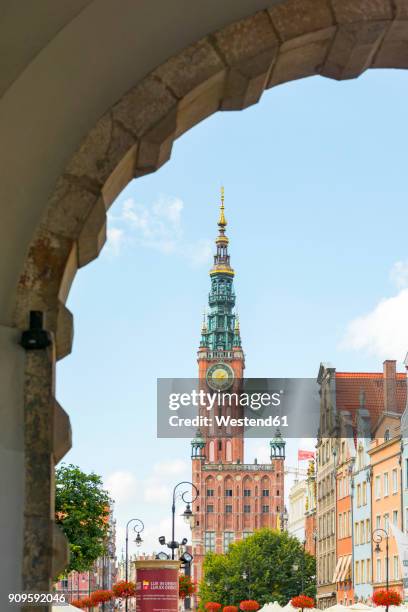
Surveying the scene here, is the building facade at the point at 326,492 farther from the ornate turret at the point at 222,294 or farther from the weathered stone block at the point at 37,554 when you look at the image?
the ornate turret at the point at 222,294

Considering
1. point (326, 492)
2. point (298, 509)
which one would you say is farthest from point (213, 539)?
point (326, 492)

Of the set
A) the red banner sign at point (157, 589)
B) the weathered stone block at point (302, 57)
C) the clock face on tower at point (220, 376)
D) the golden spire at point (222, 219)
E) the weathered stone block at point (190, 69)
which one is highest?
the golden spire at point (222, 219)

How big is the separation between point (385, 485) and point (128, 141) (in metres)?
49.0

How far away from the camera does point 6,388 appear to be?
5.27 m

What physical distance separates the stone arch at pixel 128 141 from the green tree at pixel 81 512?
38376mm

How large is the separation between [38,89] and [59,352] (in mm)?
1224

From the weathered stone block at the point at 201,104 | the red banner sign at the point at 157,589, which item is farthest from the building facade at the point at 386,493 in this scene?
the weathered stone block at the point at 201,104

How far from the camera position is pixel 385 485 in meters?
52.8

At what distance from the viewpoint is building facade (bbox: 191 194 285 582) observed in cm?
14800

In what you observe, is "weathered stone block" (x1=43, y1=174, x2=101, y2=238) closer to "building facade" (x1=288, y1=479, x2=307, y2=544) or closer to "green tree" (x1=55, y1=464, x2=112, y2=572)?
"green tree" (x1=55, y1=464, x2=112, y2=572)

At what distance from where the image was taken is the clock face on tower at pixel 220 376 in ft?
527

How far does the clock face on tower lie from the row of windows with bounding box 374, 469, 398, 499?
10567 cm

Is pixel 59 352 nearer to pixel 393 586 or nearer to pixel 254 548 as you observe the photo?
pixel 393 586

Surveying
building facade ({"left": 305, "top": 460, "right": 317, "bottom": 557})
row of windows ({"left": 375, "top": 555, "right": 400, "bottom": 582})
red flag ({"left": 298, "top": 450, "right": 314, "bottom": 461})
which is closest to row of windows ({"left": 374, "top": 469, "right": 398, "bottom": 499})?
row of windows ({"left": 375, "top": 555, "right": 400, "bottom": 582})
